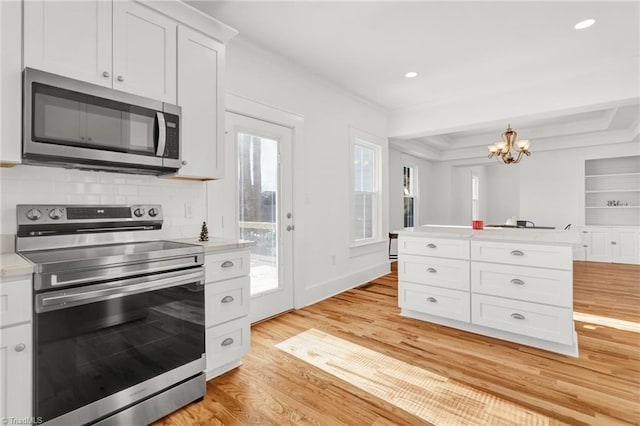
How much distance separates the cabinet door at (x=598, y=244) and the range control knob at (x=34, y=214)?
28.7ft

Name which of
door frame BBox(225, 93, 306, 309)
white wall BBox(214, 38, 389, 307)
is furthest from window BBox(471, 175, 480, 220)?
door frame BBox(225, 93, 306, 309)

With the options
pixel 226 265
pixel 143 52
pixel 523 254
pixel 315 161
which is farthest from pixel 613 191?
pixel 143 52

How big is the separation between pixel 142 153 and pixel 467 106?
4245mm

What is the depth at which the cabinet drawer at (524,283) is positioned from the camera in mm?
2518

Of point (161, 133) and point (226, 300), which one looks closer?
point (161, 133)

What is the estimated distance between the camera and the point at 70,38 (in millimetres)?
1746

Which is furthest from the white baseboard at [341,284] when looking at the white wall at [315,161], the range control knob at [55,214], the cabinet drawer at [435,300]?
the range control knob at [55,214]

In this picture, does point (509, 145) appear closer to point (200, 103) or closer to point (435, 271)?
point (435, 271)

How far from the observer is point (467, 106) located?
4.62m

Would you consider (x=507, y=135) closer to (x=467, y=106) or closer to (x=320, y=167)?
(x=467, y=106)

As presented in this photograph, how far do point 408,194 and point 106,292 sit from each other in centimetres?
673

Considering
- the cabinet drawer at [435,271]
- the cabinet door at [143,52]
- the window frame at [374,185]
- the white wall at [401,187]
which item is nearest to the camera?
the cabinet door at [143,52]

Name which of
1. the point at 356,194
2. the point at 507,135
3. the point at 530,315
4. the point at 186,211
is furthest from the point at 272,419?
the point at 507,135

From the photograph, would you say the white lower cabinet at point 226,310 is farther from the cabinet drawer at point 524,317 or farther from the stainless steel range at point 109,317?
the cabinet drawer at point 524,317
